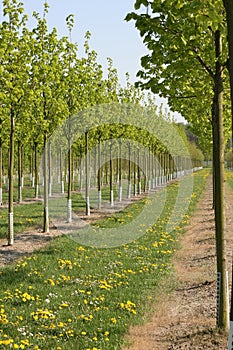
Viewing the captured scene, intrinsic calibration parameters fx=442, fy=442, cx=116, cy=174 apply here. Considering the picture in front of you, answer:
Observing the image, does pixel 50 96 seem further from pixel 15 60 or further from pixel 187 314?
pixel 187 314

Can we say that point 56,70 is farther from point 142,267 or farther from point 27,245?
point 142,267

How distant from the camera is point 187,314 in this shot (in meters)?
9.10

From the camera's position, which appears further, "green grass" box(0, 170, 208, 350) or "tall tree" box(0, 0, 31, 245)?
"tall tree" box(0, 0, 31, 245)

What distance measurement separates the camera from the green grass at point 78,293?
7.52 metres

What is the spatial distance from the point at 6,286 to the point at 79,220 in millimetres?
12596

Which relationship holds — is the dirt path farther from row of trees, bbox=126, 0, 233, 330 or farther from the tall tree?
the tall tree

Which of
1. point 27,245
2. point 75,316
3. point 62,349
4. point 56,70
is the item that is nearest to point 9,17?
point 56,70

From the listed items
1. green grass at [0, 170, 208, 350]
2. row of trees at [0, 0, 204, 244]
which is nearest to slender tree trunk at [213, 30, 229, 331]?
green grass at [0, 170, 208, 350]

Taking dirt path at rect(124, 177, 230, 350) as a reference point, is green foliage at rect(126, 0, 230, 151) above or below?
above

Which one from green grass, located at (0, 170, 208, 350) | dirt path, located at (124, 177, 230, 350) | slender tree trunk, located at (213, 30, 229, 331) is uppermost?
slender tree trunk, located at (213, 30, 229, 331)

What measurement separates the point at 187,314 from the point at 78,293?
2.47 metres

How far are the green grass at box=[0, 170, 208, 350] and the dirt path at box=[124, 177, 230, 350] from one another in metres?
0.32

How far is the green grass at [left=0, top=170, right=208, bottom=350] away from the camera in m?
7.52

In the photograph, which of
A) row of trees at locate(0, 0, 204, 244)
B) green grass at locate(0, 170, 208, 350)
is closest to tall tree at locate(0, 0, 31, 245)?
row of trees at locate(0, 0, 204, 244)
